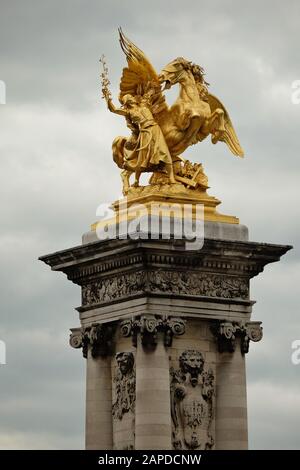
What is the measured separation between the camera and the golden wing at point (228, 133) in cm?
6438

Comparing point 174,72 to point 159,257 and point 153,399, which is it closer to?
point 159,257

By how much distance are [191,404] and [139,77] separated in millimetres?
7666

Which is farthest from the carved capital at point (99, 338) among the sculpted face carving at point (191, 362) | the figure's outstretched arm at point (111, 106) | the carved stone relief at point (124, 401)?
the figure's outstretched arm at point (111, 106)

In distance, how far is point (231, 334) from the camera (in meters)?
62.5

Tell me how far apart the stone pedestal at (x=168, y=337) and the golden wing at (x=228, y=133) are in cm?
231

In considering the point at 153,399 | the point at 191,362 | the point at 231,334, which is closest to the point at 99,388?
the point at 153,399

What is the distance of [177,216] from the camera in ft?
204

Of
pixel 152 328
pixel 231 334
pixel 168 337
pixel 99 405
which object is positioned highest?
pixel 231 334

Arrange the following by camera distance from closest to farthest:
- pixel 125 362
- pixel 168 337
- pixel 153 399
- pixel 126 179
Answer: pixel 153 399 < pixel 168 337 < pixel 125 362 < pixel 126 179

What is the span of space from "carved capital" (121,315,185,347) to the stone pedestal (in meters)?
0.02

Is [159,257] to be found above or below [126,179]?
below

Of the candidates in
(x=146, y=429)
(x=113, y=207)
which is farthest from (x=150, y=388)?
(x=113, y=207)

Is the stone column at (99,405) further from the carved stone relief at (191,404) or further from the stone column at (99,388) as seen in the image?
the carved stone relief at (191,404)

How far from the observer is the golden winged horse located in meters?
63.3
